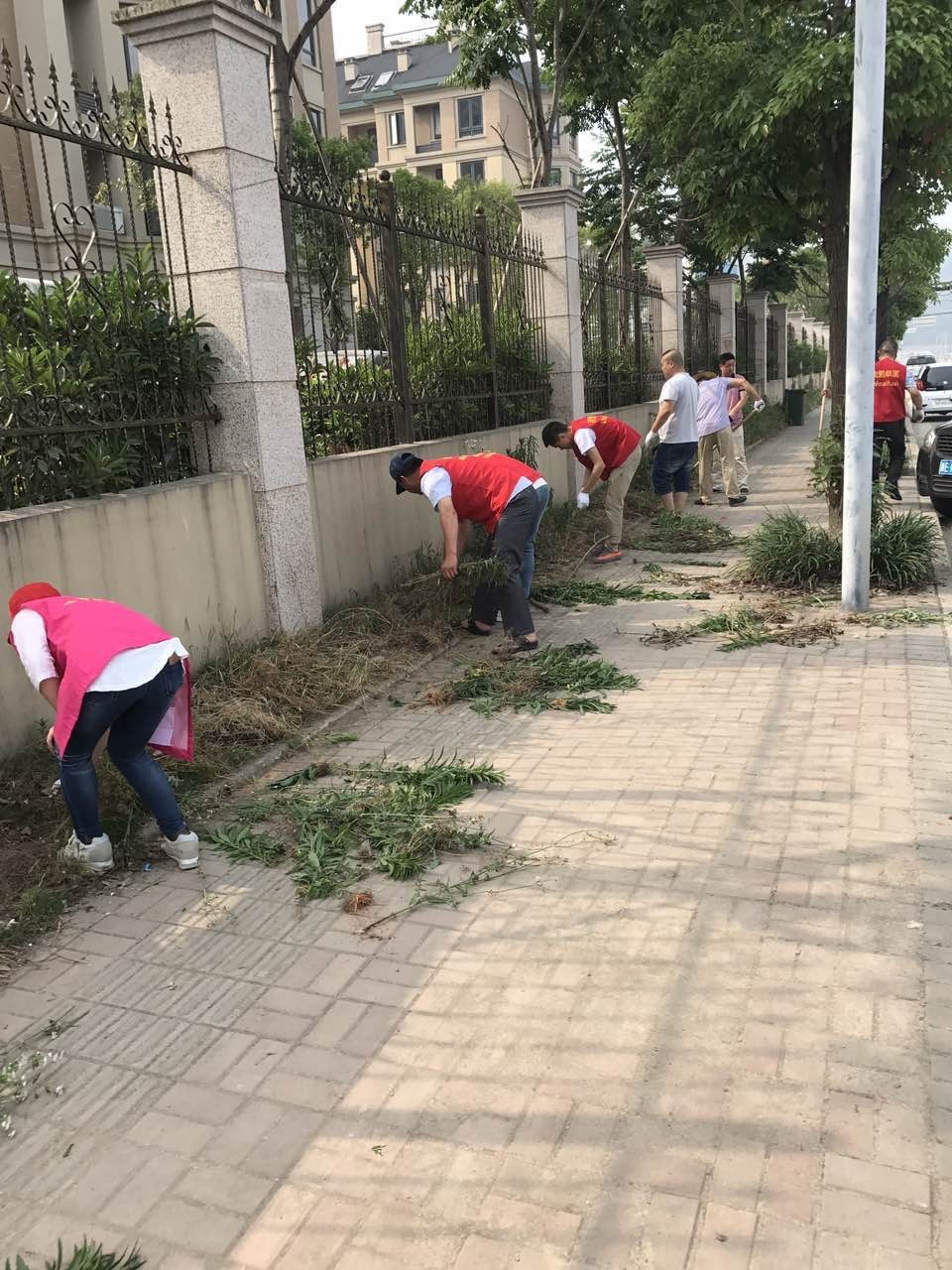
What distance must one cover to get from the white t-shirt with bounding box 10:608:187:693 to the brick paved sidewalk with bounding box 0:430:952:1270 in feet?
2.79

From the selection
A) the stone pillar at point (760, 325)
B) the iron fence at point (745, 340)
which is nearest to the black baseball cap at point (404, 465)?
the iron fence at point (745, 340)

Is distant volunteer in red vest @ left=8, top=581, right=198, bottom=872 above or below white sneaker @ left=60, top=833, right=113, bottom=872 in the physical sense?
above

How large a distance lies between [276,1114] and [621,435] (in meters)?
7.73

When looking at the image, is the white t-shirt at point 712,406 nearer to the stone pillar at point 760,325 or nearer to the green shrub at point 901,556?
the green shrub at point 901,556

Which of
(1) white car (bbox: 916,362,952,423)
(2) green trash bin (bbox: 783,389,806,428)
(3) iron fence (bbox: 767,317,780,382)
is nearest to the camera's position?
(1) white car (bbox: 916,362,952,423)

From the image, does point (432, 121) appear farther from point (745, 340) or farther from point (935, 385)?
point (935, 385)

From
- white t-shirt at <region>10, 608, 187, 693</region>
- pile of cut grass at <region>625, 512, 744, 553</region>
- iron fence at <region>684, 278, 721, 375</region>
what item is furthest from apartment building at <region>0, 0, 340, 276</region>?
white t-shirt at <region>10, 608, 187, 693</region>

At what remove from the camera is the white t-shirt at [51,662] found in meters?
3.62

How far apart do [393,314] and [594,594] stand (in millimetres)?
2732

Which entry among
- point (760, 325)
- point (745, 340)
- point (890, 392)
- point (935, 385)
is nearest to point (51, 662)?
point (890, 392)

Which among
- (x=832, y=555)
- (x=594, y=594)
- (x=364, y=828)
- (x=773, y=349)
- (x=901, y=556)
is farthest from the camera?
(x=773, y=349)

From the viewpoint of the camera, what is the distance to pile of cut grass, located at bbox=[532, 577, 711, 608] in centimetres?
822

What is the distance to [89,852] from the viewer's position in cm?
398

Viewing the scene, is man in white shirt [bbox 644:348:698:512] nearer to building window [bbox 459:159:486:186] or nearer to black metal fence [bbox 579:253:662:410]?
black metal fence [bbox 579:253:662:410]
